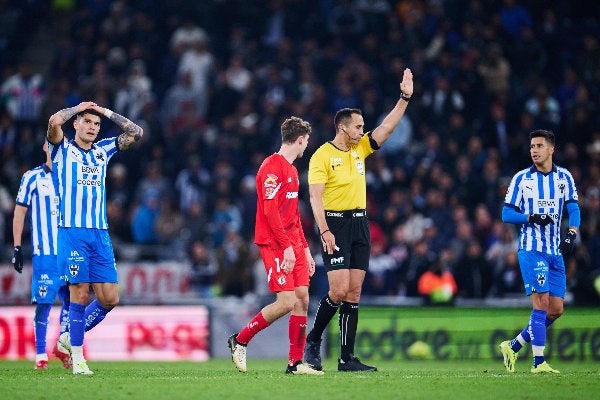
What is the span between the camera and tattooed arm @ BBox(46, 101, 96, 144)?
12203 millimetres

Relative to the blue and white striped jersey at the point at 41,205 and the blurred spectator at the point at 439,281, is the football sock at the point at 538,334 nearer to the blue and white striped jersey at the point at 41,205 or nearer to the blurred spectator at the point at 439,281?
the blue and white striped jersey at the point at 41,205

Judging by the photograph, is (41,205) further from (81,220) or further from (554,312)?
(554,312)

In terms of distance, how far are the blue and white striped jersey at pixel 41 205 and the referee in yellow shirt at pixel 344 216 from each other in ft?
12.8

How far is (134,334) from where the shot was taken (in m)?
19.4

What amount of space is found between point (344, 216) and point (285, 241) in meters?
1.15

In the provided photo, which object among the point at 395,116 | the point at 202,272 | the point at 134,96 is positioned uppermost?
the point at 134,96

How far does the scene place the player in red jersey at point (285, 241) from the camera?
39.3 feet

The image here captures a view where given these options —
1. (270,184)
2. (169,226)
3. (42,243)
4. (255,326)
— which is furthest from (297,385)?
(169,226)

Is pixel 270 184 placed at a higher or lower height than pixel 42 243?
higher

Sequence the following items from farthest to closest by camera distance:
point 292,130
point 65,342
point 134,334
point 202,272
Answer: point 202,272
point 134,334
point 65,342
point 292,130

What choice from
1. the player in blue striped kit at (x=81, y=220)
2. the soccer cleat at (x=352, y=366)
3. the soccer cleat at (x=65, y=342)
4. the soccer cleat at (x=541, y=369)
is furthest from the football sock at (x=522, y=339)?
the soccer cleat at (x=65, y=342)

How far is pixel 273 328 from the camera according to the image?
19.3m

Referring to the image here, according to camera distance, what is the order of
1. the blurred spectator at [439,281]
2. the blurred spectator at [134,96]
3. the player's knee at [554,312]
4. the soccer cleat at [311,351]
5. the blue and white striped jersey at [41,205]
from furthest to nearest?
1. the blurred spectator at [134,96]
2. the blurred spectator at [439,281]
3. the blue and white striped jersey at [41,205]
4. the player's knee at [554,312]
5. the soccer cleat at [311,351]

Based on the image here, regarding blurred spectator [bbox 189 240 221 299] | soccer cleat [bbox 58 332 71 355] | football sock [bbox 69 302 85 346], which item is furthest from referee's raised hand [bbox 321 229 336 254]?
blurred spectator [bbox 189 240 221 299]
